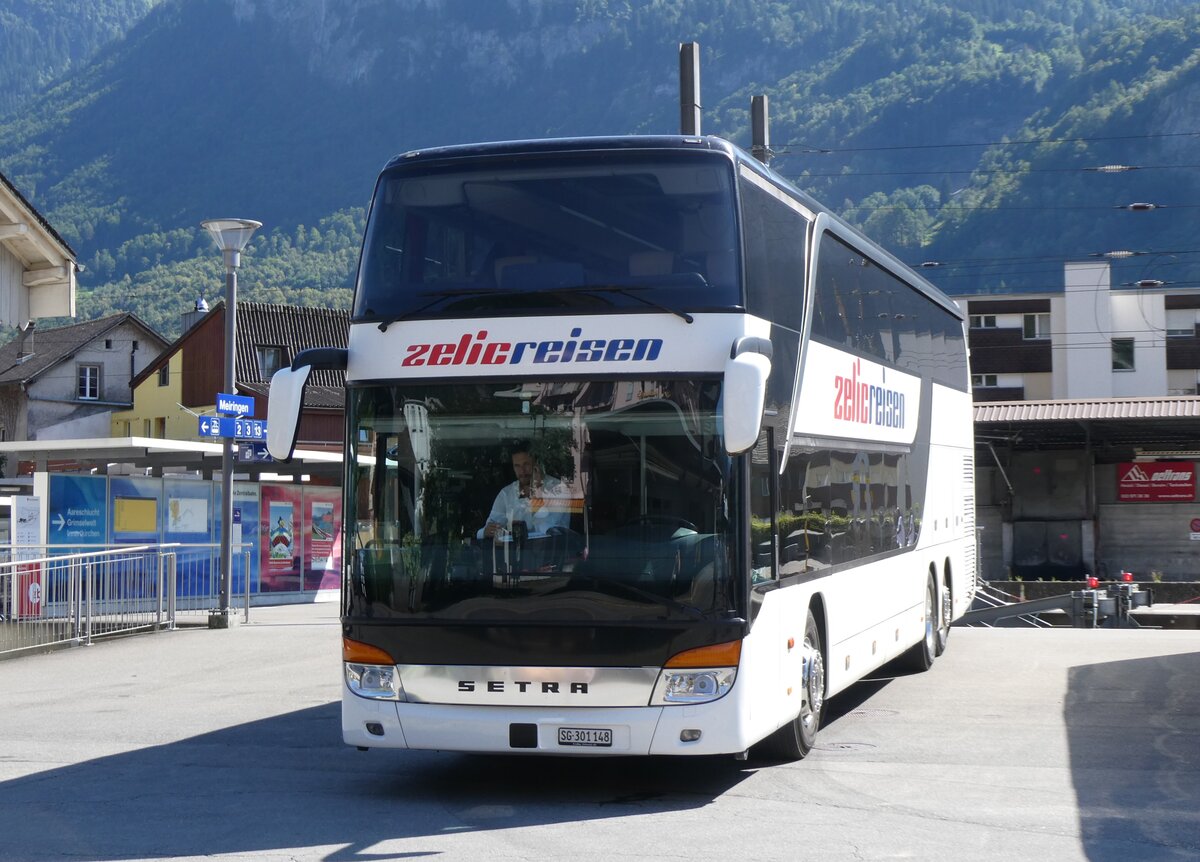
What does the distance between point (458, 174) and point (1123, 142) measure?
407 ft

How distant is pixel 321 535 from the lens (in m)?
31.3

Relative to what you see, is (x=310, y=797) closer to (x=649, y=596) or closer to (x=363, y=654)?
(x=363, y=654)

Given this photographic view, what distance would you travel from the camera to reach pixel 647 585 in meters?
8.84

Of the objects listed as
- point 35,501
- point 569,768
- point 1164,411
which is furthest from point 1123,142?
point 569,768

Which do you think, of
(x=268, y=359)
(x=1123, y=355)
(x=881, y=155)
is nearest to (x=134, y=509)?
(x=268, y=359)

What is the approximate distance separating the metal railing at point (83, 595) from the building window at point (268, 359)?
49048 mm

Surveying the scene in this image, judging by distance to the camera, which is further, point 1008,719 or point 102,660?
point 102,660

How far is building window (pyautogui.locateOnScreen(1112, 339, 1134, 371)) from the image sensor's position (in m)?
74.8

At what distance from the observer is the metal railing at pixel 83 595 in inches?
757

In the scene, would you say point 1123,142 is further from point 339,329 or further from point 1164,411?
point 1164,411

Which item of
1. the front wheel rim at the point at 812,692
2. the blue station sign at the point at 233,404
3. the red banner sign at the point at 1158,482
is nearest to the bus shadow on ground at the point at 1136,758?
the front wheel rim at the point at 812,692

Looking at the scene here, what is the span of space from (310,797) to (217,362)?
6539 centimetres

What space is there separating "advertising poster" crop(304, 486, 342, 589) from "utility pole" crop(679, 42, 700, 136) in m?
13.7

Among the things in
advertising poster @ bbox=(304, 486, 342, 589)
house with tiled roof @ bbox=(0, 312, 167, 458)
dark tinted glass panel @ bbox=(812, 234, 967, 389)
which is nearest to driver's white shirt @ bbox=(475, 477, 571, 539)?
→ dark tinted glass panel @ bbox=(812, 234, 967, 389)
